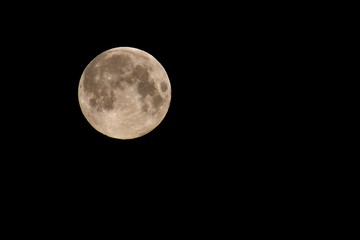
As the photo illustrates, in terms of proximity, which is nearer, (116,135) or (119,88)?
(119,88)

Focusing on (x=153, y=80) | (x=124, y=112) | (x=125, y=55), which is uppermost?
(x=125, y=55)

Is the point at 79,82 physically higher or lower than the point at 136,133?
higher

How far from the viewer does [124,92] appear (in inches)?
214

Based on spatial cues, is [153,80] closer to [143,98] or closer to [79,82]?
[143,98]

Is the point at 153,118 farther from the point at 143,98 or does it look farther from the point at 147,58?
the point at 147,58

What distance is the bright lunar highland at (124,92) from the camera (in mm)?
5473

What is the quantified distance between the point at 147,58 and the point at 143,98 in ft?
2.52

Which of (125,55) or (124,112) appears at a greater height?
(125,55)

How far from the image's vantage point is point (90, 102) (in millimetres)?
5727

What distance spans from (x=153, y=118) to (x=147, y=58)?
1.04 meters

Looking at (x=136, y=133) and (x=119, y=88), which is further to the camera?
(x=136, y=133)

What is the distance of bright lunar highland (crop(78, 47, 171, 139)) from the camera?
5473 millimetres

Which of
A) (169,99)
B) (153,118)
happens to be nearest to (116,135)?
(153,118)

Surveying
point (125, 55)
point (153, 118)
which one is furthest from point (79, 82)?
point (153, 118)
